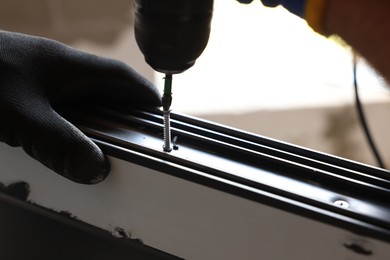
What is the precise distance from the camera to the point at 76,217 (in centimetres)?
60

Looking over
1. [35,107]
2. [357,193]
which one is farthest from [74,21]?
[357,193]

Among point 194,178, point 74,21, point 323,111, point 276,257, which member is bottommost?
point 276,257

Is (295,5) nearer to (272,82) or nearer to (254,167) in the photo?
(254,167)

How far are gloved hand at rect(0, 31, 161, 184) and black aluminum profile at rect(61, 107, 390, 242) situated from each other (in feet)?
0.10

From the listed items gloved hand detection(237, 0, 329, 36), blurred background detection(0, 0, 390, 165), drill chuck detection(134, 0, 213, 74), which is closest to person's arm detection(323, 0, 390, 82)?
gloved hand detection(237, 0, 329, 36)

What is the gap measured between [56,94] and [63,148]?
0.12 m

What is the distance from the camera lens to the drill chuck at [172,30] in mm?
414

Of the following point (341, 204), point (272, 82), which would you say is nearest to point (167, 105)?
point (341, 204)

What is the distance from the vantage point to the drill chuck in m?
0.41

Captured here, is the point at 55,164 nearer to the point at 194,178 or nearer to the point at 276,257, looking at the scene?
the point at 194,178

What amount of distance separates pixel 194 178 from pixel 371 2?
0.83 feet

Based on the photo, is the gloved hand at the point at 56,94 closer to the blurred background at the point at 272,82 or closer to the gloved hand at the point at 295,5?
the gloved hand at the point at 295,5

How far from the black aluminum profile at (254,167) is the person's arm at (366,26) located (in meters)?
0.15

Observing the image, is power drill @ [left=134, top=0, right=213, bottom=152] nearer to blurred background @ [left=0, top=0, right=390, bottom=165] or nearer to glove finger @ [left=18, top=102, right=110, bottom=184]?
glove finger @ [left=18, top=102, right=110, bottom=184]
